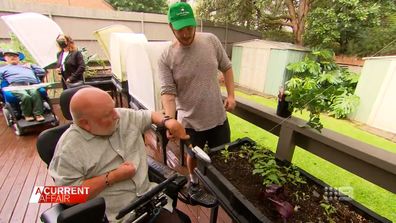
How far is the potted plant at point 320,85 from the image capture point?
123cm

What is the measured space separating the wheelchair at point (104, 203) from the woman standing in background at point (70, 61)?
2416 mm

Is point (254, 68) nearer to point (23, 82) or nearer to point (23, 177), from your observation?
point (23, 82)

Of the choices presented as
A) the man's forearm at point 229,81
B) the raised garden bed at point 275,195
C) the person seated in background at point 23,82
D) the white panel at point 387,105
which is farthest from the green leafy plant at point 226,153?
the white panel at point 387,105

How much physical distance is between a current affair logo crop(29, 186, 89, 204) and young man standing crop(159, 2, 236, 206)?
28.6 inches

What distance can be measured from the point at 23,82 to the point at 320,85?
13.6ft

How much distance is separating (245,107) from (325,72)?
18.5 feet

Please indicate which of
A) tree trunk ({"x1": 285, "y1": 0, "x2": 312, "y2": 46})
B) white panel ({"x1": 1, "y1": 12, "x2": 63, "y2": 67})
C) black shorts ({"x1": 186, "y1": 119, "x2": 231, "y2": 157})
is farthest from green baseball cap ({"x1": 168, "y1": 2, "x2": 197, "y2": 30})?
tree trunk ({"x1": 285, "y1": 0, "x2": 312, "y2": 46})

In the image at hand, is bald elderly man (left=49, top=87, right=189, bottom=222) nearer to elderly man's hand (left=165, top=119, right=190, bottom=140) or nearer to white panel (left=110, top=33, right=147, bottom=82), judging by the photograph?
elderly man's hand (left=165, top=119, right=190, bottom=140)

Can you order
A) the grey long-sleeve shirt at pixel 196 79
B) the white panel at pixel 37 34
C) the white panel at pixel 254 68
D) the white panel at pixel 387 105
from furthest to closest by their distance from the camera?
the white panel at pixel 254 68
the white panel at pixel 387 105
the white panel at pixel 37 34
the grey long-sleeve shirt at pixel 196 79

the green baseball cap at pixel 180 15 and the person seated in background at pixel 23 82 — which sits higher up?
the green baseball cap at pixel 180 15

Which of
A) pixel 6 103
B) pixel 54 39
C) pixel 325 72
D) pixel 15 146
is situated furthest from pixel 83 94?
pixel 325 72

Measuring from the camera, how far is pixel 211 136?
1.78 metres

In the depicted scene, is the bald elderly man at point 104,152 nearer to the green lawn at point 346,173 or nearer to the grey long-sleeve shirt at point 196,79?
the grey long-sleeve shirt at point 196,79

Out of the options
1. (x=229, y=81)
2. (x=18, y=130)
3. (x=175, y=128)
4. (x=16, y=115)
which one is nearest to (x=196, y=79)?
(x=229, y=81)
